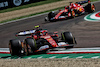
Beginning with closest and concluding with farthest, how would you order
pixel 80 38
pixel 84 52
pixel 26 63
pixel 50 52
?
pixel 26 63 → pixel 84 52 → pixel 50 52 → pixel 80 38

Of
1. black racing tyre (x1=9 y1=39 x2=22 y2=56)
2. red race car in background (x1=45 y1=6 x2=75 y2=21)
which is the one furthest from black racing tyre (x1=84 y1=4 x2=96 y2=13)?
black racing tyre (x1=9 y1=39 x2=22 y2=56)

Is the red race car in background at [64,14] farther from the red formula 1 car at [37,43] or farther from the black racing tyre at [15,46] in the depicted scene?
the black racing tyre at [15,46]

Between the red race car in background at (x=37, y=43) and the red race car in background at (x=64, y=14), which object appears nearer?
the red race car in background at (x=37, y=43)

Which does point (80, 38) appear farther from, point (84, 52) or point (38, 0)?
point (38, 0)

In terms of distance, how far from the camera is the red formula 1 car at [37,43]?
1152 centimetres

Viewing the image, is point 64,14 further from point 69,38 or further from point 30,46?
point 30,46

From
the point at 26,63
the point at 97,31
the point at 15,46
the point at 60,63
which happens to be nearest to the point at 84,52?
the point at 60,63

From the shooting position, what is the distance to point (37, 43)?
12.3 metres

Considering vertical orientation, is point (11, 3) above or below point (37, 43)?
below

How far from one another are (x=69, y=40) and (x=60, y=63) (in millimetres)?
3047

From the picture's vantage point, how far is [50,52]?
39.1 feet

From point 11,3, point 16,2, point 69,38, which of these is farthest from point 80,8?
point 16,2

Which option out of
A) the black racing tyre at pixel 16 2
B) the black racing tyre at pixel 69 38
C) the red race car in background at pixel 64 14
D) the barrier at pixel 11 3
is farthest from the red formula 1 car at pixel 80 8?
the black racing tyre at pixel 16 2

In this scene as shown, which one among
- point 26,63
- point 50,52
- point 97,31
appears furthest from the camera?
point 97,31
